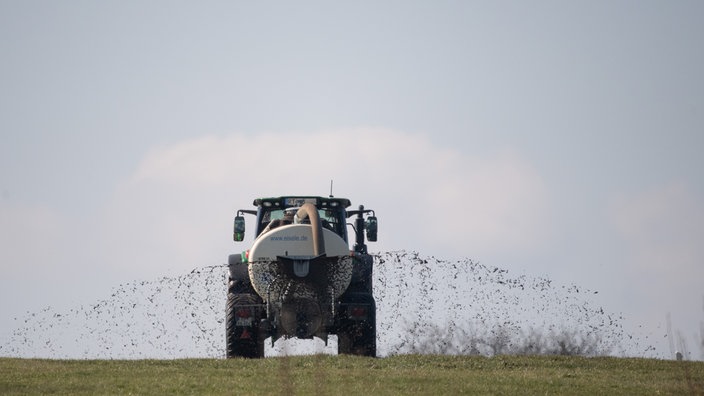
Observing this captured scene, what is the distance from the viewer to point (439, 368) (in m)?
23.7

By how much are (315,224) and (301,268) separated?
0.97m

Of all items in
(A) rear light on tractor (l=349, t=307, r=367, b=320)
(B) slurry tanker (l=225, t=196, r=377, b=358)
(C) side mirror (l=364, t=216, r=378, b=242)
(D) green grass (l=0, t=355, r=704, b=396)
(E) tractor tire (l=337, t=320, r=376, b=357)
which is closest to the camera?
(D) green grass (l=0, t=355, r=704, b=396)

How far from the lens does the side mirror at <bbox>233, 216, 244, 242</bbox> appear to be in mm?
27844

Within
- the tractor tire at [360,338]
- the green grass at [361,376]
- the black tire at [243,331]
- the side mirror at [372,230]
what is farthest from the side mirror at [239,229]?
the green grass at [361,376]

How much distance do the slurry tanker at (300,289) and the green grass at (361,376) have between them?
98cm

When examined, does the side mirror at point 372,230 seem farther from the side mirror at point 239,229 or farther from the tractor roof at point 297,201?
the side mirror at point 239,229

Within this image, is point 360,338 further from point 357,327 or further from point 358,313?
point 358,313

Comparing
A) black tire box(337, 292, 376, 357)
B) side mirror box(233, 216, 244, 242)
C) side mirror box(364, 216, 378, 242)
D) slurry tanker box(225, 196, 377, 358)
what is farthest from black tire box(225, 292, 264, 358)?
side mirror box(364, 216, 378, 242)

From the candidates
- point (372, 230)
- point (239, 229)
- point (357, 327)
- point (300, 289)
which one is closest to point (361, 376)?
point (300, 289)

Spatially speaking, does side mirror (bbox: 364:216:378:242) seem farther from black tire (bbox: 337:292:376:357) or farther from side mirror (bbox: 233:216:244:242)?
side mirror (bbox: 233:216:244:242)

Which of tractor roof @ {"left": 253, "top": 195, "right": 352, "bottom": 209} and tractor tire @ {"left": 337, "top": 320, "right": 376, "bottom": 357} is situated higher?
tractor roof @ {"left": 253, "top": 195, "right": 352, "bottom": 209}

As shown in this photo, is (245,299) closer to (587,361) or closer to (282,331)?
(282,331)

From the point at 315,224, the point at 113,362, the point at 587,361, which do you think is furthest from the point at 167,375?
the point at 587,361

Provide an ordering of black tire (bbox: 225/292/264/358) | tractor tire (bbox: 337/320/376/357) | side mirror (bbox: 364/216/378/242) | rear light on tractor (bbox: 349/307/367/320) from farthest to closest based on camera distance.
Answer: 1. side mirror (bbox: 364/216/378/242)
2. tractor tire (bbox: 337/320/376/357)
3. black tire (bbox: 225/292/264/358)
4. rear light on tractor (bbox: 349/307/367/320)
